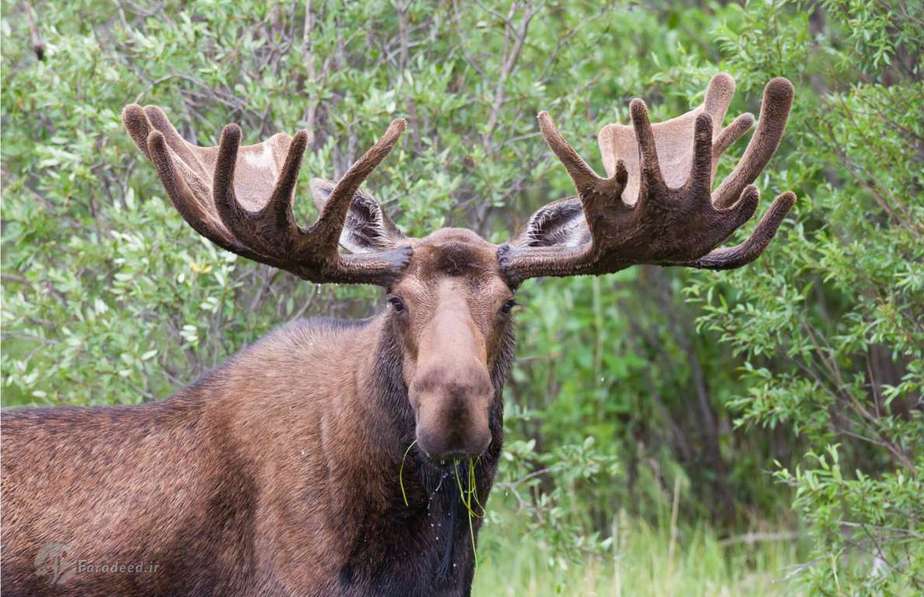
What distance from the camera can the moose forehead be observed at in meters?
4.85

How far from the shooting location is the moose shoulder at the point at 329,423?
482cm

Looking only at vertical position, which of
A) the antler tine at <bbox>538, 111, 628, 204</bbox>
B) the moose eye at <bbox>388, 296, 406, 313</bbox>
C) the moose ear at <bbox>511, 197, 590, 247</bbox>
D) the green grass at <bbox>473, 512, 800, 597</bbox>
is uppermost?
the antler tine at <bbox>538, 111, 628, 204</bbox>

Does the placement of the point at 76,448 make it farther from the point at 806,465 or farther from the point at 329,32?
the point at 806,465

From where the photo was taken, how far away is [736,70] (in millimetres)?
6875

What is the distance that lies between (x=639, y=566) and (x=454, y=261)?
371 centimetres

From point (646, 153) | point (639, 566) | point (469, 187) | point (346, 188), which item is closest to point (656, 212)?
point (646, 153)

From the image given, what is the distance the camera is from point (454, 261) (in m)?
4.85

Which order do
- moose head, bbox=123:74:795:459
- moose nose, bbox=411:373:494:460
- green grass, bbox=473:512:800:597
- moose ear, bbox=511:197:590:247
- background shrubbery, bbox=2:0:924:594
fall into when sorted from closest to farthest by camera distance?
1. moose nose, bbox=411:373:494:460
2. moose head, bbox=123:74:795:459
3. moose ear, bbox=511:197:590:247
4. background shrubbery, bbox=2:0:924:594
5. green grass, bbox=473:512:800:597

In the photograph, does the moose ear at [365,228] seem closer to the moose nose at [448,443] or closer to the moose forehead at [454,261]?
the moose forehead at [454,261]

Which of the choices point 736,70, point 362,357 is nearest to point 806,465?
point 736,70

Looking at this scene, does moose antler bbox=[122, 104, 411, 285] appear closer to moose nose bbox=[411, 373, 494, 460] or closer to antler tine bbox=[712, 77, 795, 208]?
moose nose bbox=[411, 373, 494, 460]

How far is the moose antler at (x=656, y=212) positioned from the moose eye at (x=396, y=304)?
0.38m

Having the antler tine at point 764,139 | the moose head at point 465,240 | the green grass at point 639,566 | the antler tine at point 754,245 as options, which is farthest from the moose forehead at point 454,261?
the green grass at point 639,566

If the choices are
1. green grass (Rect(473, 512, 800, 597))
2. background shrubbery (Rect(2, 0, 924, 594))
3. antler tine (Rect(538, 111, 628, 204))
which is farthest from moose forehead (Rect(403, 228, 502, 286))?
green grass (Rect(473, 512, 800, 597))
